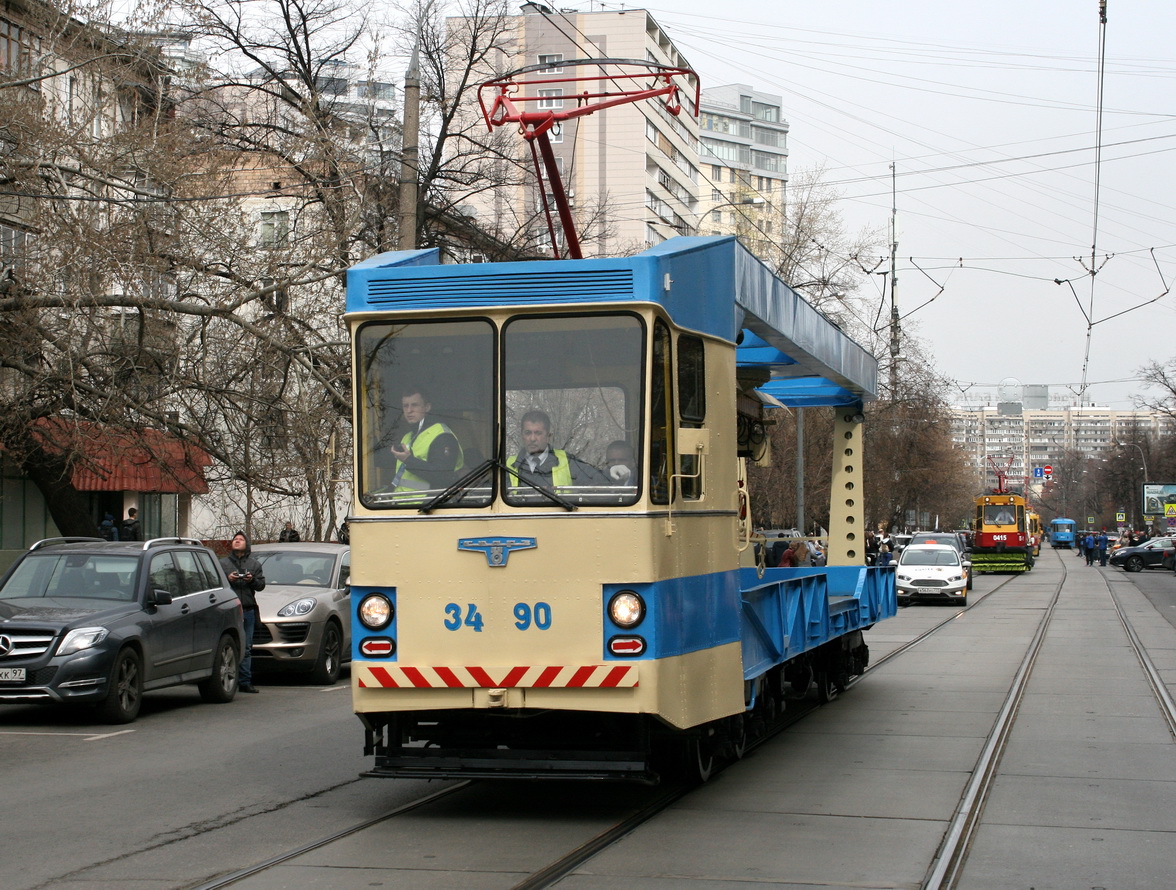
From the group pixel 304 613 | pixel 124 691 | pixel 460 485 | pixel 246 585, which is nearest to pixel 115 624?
pixel 124 691

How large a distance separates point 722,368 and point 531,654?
7.42 feet

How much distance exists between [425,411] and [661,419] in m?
1.34

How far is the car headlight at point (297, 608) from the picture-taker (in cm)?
1593

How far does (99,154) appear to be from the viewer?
1764 cm

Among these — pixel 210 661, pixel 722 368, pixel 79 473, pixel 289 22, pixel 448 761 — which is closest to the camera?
pixel 448 761

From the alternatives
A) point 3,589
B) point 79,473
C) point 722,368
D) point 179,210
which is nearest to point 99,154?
point 179,210

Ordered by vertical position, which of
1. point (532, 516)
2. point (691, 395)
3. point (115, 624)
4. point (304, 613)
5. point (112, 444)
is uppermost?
point (112, 444)

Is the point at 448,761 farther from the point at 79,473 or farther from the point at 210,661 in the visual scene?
the point at 79,473

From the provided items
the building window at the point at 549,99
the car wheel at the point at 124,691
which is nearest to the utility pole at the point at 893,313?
the building window at the point at 549,99

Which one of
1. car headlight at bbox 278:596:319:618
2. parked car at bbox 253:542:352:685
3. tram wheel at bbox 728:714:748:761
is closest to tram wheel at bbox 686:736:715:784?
tram wheel at bbox 728:714:748:761

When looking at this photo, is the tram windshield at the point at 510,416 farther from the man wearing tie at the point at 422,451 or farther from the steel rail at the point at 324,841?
the steel rail at the point at 324,841

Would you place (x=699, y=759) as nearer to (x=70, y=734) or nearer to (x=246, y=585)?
(x=70, y=734)

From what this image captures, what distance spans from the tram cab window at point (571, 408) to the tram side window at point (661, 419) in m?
0.09

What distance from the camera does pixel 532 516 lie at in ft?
25.2
